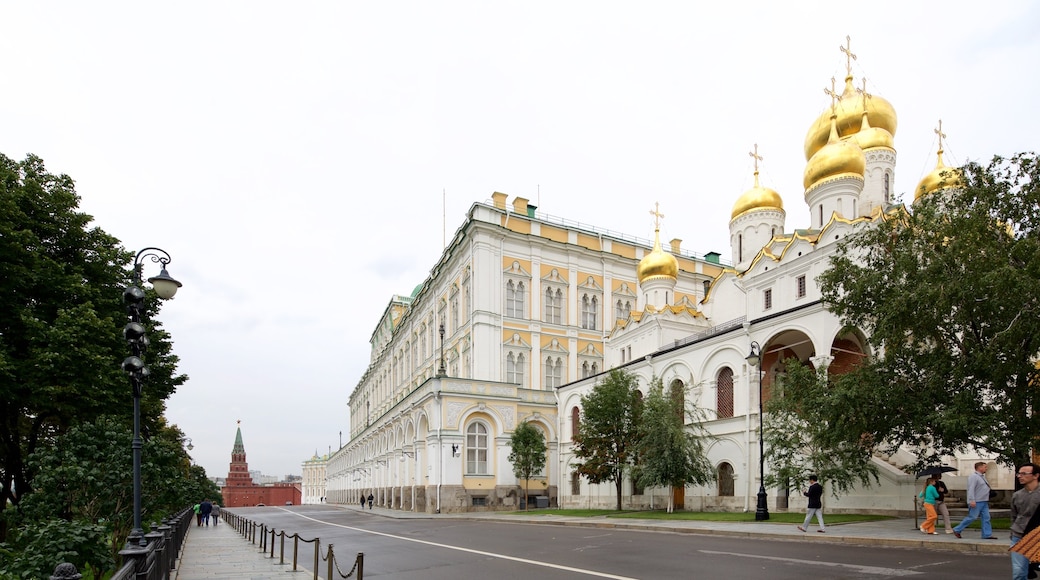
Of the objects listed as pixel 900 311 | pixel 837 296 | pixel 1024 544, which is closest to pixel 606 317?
pixel 837 296

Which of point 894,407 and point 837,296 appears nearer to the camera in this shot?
point 894,407

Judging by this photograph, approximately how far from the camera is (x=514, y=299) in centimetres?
4966

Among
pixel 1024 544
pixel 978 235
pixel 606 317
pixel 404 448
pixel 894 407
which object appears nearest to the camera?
pixel 1024 544

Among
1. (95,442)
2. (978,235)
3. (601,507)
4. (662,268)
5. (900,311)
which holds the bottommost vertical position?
(601,507)

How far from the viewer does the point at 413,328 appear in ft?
228

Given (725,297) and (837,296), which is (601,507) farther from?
(837,296)

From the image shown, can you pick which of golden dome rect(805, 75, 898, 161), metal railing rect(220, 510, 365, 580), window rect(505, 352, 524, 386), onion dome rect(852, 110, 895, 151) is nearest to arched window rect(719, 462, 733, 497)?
metal railing rect(220, 510, 365, 580)

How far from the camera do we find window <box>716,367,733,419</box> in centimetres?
2955

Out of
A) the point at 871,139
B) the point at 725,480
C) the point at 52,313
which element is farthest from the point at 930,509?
the point at 871,139

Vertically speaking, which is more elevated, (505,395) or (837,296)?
(837,296)

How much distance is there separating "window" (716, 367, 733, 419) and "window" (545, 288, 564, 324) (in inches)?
869

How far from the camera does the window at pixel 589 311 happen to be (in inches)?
2094

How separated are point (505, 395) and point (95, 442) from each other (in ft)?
99.2

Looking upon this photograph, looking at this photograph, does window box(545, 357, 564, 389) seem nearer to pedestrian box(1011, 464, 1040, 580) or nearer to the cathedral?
the cathedral
